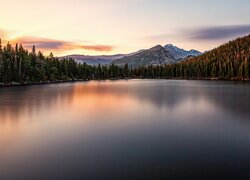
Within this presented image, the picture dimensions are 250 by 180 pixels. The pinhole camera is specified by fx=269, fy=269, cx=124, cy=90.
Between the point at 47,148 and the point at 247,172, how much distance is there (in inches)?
470

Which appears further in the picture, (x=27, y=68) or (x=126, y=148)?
(x=27, y=68)

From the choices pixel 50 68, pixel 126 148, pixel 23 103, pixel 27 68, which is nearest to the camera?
pixel 126 148

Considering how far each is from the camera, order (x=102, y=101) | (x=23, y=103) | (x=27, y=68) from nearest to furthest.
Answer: (x=23, y=103), (x=102, y=101), (x=27, y=68)

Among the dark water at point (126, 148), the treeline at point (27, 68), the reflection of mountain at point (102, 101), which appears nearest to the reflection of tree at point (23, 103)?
the reflection of mountain at point (102, 101)

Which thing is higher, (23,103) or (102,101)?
(23,103)

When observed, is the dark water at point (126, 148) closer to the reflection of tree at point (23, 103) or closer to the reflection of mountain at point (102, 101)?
the reflection of tree at point (23, 103)

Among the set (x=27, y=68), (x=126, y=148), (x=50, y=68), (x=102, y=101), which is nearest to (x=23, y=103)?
(x=102, y=101)

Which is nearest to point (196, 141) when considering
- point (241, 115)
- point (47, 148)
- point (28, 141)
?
point (47, 148)

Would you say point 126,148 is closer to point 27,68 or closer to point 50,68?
point 27,68

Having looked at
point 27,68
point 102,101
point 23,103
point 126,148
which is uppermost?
point 27,68

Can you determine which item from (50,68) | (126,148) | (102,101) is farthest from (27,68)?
(126,148)

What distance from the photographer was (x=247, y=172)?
42.2ft

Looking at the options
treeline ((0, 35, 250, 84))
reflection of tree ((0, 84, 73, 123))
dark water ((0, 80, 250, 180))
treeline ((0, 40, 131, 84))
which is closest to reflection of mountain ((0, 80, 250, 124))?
reflection of tree ((0, 84, 73, 123))

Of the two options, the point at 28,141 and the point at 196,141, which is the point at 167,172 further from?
the point at 28,141
